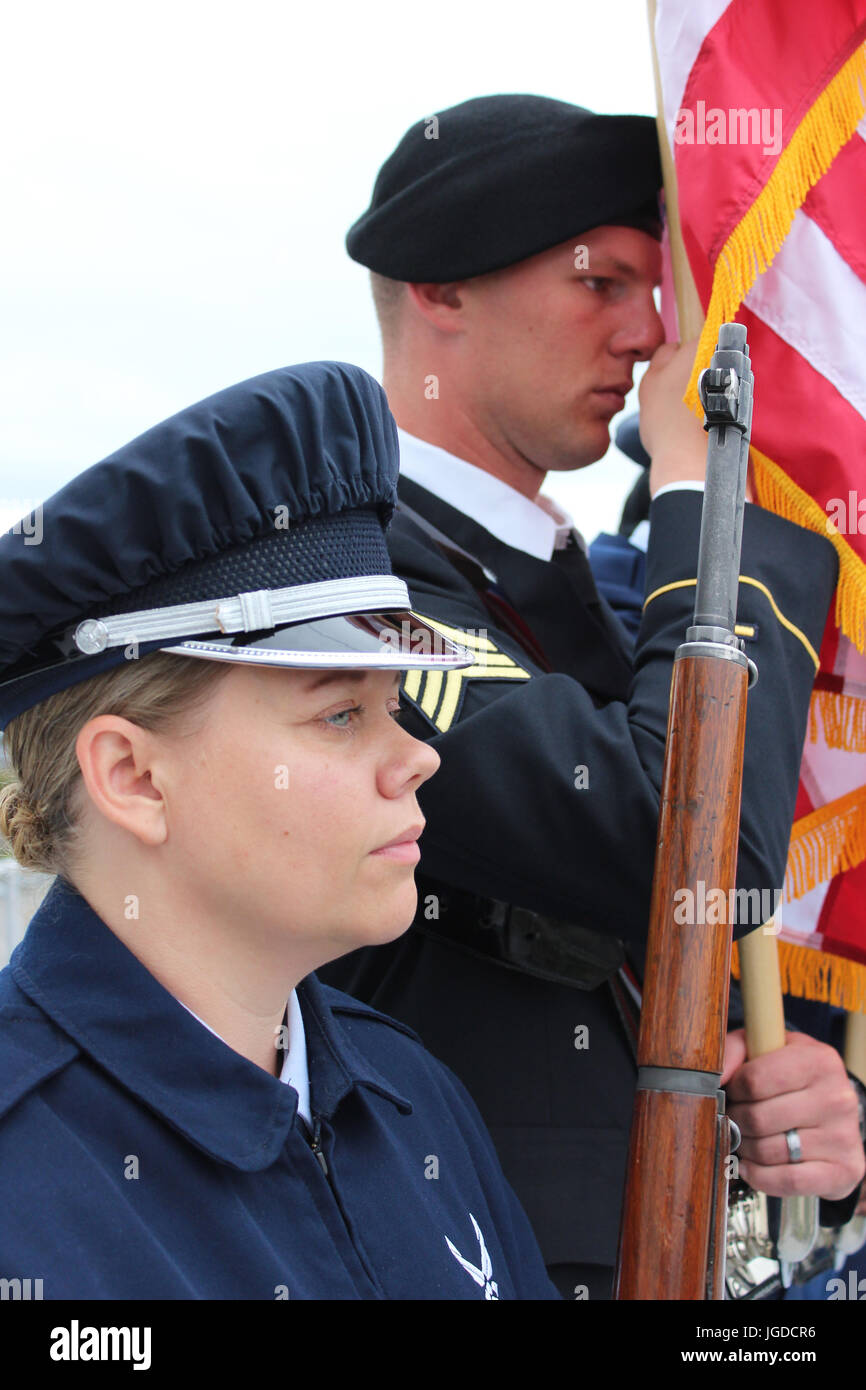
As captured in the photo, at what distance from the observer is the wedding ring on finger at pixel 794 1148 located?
80.5 inches

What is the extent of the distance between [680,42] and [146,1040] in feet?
5.75

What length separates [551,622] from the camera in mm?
2221

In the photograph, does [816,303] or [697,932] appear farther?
[816,303]

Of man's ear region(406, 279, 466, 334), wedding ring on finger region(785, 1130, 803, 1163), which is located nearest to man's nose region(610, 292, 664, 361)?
man's ear region(406, 279, 466, 334)

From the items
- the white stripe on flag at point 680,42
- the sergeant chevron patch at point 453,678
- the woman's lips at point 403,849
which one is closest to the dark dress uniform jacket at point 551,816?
the sergeant chevron patch at point 453,678

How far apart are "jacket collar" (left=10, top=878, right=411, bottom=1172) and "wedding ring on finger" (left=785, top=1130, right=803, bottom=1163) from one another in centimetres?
105

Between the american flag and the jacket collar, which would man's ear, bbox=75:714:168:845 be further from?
the american flag

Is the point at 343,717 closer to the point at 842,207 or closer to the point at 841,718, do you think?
the point at 841,718

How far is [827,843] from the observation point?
2350 millimetres

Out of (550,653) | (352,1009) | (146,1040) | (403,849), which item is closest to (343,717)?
(403,849)

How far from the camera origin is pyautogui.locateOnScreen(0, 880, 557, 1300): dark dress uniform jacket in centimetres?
111

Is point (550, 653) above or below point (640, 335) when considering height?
below

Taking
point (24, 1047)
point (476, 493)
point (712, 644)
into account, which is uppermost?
point (476, 493)
